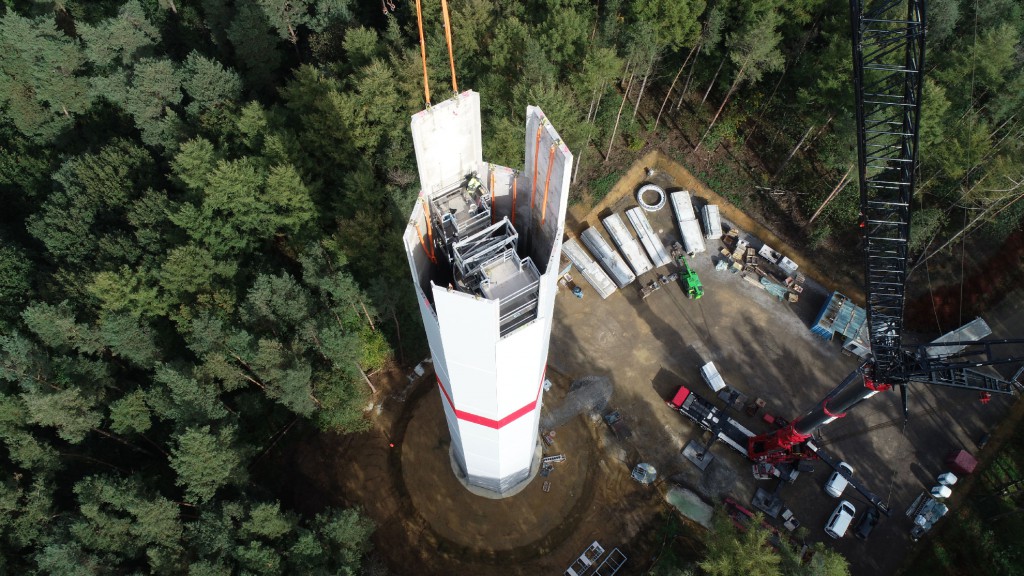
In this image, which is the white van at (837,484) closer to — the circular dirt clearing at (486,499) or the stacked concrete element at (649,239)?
the circular dirt clearing at (486,499)

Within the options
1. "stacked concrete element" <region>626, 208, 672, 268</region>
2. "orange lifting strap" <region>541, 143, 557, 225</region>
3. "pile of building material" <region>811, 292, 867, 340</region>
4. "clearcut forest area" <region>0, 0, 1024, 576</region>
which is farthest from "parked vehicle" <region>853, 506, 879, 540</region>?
"orange lifting strap" <region>541, 143, 557, 225</region>

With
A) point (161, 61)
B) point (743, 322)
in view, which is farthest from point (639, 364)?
point (161, 61)

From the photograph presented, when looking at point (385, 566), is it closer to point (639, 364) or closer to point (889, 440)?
point (639, 364)

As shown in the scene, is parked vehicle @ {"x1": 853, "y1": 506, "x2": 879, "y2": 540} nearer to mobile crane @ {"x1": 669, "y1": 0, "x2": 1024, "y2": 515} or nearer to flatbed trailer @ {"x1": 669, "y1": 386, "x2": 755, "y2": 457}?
mobile crane @ {"x1": 669, "y1": 0, "x2": 1024, "y2": 515}

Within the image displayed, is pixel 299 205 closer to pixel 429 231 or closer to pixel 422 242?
pixel 429 231

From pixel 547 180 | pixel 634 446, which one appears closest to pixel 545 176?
pixel 547 180
